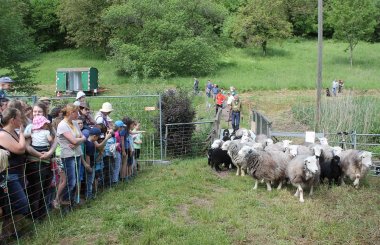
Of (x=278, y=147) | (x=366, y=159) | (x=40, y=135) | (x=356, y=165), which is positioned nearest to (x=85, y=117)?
(x=40, y=135)

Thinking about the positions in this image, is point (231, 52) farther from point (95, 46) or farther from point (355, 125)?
point (355, 125)

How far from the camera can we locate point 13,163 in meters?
5.67

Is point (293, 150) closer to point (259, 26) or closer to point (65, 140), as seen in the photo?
point (65, 140)

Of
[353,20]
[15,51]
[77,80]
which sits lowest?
[77,80]

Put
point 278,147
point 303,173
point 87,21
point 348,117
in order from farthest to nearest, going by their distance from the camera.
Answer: point 87,21, point 348,117, point 278,147, point 303,173

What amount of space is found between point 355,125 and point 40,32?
5895 centimetres

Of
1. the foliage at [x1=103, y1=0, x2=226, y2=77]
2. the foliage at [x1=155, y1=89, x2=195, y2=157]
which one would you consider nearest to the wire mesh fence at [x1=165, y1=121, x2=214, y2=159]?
the foliage at [x1=155, y1=89, x2=195, y2=157]

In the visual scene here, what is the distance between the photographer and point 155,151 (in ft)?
42.9

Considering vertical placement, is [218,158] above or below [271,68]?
below

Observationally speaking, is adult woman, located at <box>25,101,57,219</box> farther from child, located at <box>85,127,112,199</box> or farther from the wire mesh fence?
the wire mesh fence

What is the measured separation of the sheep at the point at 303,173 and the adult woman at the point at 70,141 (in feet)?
14.2

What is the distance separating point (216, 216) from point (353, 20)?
42.4 m

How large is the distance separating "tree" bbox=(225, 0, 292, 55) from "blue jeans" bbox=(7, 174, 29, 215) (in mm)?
46899

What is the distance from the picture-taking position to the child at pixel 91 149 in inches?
299
